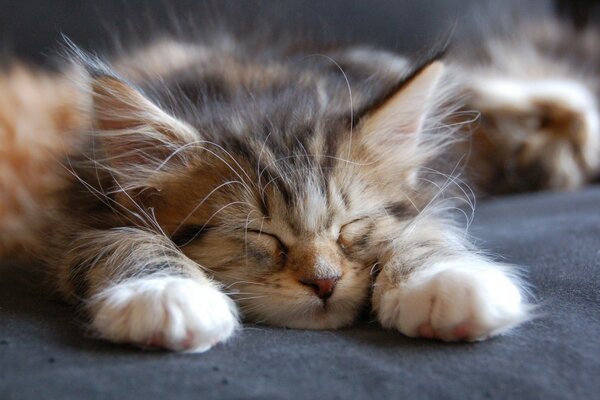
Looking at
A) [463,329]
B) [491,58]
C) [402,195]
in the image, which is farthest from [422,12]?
[463,329]

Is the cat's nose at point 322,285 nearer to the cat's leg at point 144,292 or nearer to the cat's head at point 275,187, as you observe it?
the cat's head at point 275,187

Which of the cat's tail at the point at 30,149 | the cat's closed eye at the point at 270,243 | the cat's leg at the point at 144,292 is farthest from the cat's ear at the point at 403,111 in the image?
the cat's tail at the point at 30,149

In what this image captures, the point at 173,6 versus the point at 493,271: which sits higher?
the point at 173,6

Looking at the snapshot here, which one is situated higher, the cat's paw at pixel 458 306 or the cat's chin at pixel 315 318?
the cat's paw at pixel 458 306

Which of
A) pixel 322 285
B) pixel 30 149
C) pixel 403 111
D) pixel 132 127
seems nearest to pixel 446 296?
pixel 322 285

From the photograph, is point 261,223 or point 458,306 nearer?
point 458,306

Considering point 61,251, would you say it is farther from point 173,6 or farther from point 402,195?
point 173,6

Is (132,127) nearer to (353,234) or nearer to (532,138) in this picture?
(353,234)
